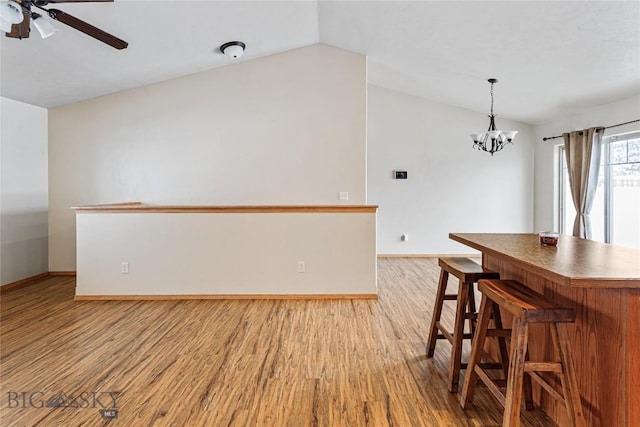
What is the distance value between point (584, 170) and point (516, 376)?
4.50m

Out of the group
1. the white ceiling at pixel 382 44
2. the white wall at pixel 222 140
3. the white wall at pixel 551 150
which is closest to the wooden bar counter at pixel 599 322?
the white ceiling at pixel 382 44

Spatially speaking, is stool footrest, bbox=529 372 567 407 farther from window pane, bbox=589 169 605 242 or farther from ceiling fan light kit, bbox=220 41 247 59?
ceiling fan light kit, bbox=220 41 247 59

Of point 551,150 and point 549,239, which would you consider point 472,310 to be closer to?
point 549,239

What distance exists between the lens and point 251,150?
4.88m

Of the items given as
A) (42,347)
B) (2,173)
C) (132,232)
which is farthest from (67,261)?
(42,347)

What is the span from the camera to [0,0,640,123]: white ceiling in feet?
10.1

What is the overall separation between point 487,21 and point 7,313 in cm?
557

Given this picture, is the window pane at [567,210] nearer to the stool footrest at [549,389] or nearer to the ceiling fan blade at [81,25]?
the stool footrest at [549,389]

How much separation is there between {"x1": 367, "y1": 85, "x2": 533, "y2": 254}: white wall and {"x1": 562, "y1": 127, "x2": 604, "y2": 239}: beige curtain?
1.34 meters

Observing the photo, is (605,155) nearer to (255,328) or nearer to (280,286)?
(280,286)

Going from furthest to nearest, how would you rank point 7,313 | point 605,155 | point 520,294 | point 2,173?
point 605,155, point 2,173, point 7,313, point 520,294

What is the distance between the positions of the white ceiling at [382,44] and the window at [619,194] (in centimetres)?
65

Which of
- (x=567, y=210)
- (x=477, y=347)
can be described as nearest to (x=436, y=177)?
(x=567, y=210)

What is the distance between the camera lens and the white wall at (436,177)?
627 centimetres
